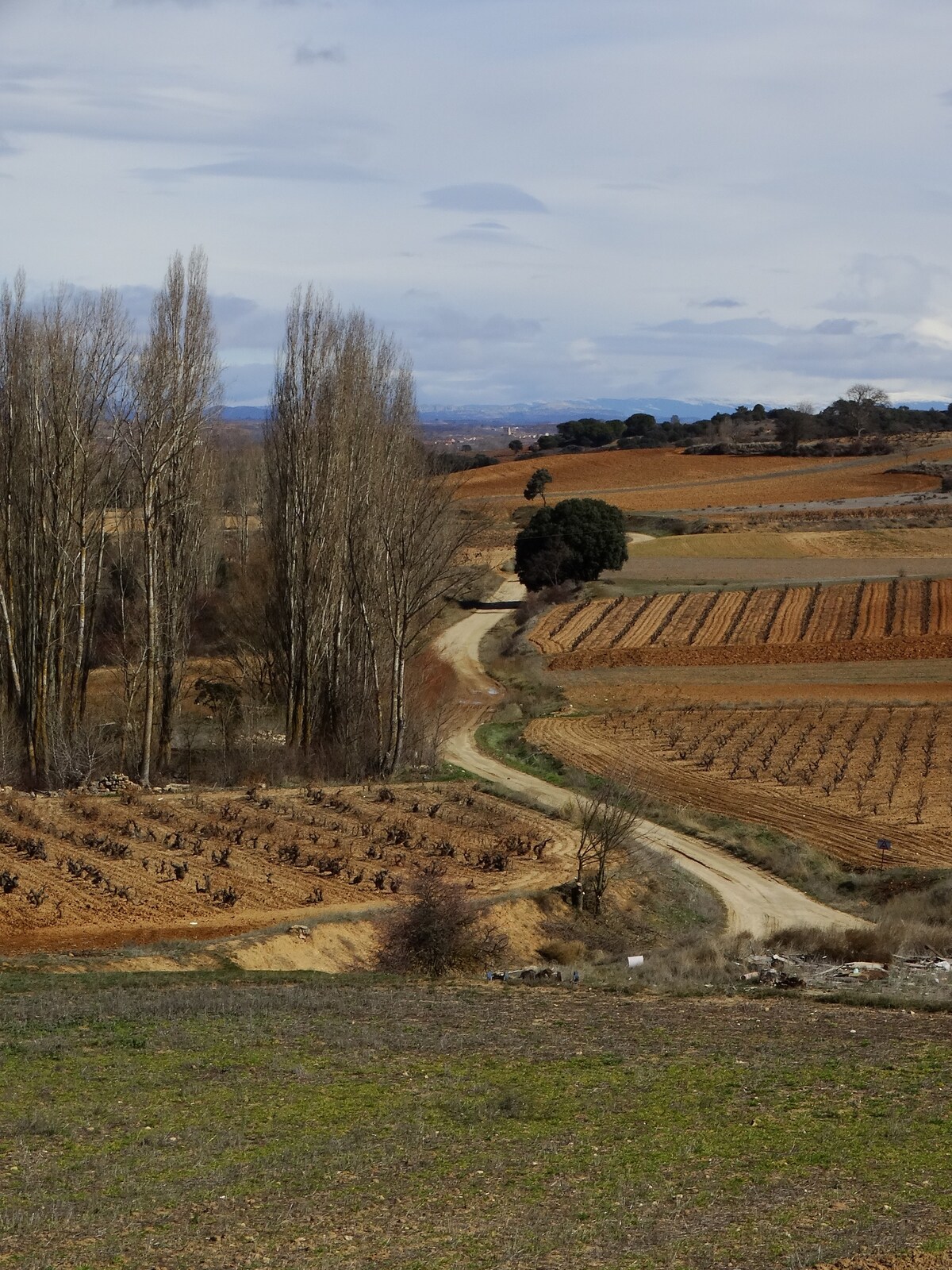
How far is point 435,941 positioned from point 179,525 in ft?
72.3

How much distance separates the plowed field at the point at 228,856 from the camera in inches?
883

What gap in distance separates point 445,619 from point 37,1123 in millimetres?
57828

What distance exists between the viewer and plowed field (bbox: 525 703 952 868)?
106 feet

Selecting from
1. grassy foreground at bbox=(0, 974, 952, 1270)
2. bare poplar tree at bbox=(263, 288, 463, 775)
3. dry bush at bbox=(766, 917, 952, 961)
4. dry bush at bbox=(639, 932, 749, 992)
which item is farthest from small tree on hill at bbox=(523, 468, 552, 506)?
grassy foreground at bbox=(0, 974, 952, 1270)

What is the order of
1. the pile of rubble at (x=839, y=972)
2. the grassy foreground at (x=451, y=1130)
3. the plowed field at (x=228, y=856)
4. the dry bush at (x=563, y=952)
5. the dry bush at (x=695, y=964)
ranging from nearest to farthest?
1. the grassy foreground at (x=451, y=1130)
2. the dry bush at (x=695, y=964)
3. the pile of rubble at (x=839, y=972)
4. the plowed field at (x=228, y=856)
5. the dry bush at (x=563, y=952)

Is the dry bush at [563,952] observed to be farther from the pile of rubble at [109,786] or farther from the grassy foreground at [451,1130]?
the pile of rubble at [109,786]

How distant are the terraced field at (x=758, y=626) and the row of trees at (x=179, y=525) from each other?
61.7 feet

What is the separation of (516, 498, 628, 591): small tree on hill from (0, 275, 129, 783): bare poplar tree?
39930 mm

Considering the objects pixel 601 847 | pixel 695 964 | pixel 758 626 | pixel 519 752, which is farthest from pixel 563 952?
pixel 758 626

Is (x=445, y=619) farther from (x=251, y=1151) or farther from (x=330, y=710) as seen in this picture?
(x=251, y=1151)

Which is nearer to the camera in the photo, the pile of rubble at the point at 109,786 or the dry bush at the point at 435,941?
the dry bush at the point at 435,941

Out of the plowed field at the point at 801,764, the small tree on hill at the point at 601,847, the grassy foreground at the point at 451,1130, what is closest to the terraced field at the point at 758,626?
the plowed field at the point at 801,764

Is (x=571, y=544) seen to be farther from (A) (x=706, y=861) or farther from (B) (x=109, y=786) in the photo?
(B) (x=109, y=786)

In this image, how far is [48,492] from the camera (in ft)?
120
